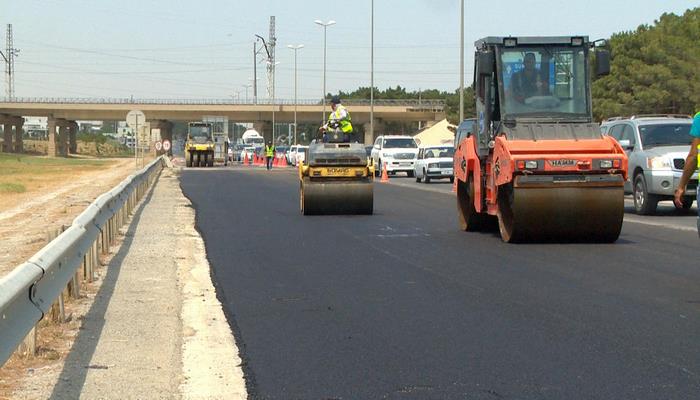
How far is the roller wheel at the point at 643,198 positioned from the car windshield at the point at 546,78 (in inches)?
235

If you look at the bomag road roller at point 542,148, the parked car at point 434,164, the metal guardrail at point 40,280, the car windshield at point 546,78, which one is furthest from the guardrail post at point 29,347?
the parked car at point 434,164

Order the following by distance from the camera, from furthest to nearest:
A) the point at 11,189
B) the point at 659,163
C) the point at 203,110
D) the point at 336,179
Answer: the point at 203,110 → the point at 11,189 → the point at 336,179 → the point at 659,163

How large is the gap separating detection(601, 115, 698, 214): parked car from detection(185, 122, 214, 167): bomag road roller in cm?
5063

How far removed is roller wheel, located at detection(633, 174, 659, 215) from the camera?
21422 millimetres

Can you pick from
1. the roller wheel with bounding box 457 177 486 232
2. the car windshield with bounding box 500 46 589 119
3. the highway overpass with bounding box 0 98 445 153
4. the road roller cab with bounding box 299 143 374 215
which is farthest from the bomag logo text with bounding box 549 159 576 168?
the highway overpass with bounding box 0 98 445 153

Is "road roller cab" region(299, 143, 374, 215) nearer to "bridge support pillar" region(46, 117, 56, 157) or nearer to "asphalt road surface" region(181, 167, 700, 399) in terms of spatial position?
"asphalt road surface" region(181, 167, 700, 399)

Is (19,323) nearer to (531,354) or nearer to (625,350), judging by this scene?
(531,354)

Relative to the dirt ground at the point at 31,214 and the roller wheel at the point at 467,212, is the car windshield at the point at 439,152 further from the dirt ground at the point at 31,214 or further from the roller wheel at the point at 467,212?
the roller wheel at the point at 467,212

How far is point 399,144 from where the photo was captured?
166ft

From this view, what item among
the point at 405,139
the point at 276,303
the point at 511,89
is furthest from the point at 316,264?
the point at 405,139

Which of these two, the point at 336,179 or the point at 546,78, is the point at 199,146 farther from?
the point at 546,78

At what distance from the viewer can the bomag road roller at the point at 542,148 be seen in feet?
48.2

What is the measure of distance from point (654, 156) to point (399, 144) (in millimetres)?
29480

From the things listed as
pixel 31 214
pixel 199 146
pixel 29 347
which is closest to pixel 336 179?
pixel 31 214
